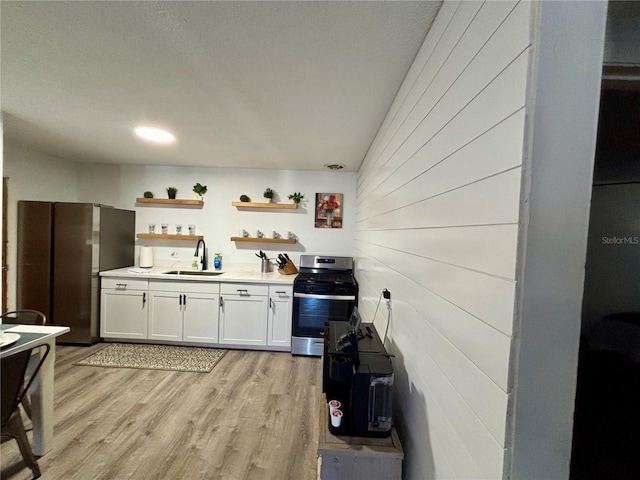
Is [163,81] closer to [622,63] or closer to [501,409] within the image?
[622,63]

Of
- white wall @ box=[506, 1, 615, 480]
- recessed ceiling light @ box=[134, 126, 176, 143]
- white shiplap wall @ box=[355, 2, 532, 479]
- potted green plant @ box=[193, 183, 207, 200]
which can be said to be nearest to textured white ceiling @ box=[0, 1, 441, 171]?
recessed ceiling light @ box=[134, 126, 176, 143]

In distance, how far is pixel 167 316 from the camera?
10.7 feet

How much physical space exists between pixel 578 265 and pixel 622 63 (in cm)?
55

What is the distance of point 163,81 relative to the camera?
1.62 metres

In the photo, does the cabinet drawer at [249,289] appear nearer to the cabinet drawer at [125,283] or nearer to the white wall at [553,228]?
the cabinet drawer at [125,283]

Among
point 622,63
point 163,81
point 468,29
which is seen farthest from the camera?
point 163,81

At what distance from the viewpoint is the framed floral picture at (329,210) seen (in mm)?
3855

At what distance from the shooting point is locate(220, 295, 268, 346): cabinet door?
323 cm

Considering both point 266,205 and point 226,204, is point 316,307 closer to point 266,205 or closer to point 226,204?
point 266,205

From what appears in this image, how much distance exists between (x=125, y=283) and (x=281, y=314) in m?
1.96

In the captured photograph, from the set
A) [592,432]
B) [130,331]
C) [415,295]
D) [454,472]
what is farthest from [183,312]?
[592,432]

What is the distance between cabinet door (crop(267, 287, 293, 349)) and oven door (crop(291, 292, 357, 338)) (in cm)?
8

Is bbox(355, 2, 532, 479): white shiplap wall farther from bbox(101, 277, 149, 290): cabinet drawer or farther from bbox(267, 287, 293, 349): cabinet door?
bbox(101, 277, 149, 290): cabinet drawer

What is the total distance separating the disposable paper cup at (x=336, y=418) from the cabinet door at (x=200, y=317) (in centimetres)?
244
